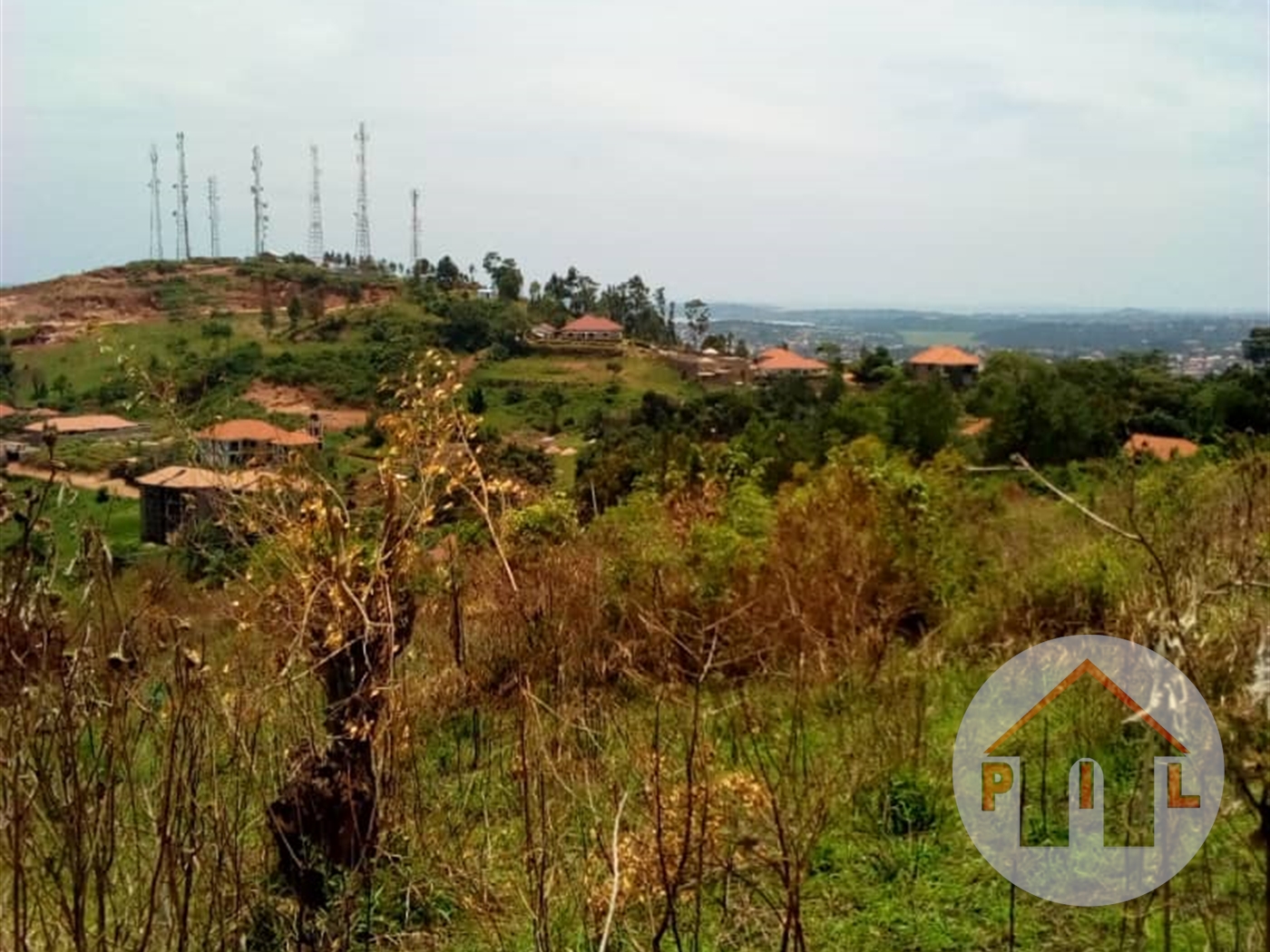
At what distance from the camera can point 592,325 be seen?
50.6 metres

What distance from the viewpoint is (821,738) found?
11.9 ft

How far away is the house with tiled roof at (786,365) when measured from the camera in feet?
142

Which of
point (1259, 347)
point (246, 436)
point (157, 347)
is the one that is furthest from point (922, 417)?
point (157, 347)

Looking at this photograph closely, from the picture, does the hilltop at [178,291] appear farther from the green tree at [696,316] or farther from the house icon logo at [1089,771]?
the house icon logo at [1089,771]

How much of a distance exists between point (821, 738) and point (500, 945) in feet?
4.86

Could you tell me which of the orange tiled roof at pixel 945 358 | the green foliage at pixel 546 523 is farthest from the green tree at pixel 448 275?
the green foliage at pixel 546 523

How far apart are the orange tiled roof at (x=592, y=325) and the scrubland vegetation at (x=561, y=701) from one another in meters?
43.9

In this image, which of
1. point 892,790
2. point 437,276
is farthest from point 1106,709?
point 437,276

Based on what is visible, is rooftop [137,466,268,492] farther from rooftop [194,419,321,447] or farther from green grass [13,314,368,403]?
green grass [13,314,368,403]

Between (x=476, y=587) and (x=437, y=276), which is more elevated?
(x=437, y=276)

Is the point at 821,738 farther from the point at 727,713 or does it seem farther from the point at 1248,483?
the point at 1248,483

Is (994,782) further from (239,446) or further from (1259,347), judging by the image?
(1259,347)

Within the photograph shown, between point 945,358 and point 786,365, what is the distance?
822cm

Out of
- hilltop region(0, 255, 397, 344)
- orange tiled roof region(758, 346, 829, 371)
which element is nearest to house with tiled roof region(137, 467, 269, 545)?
orange tiled roof region(758, 346, 829, 371)
